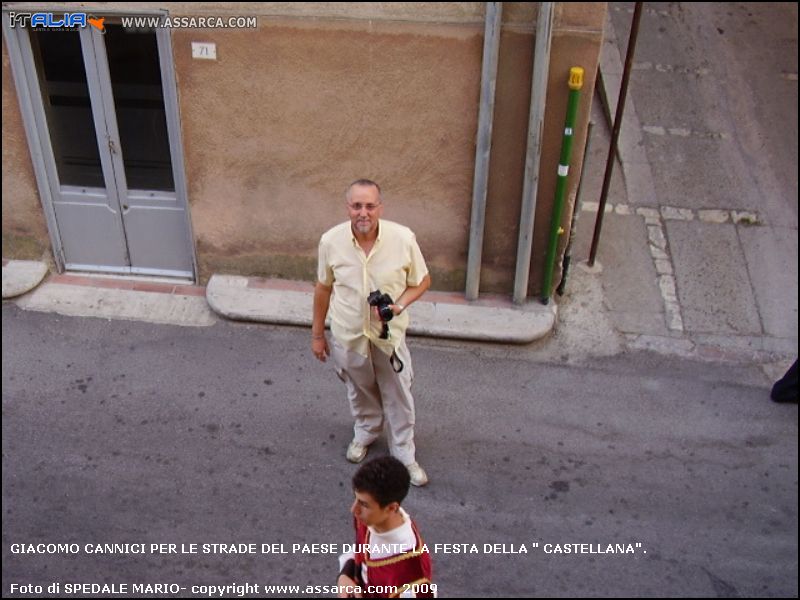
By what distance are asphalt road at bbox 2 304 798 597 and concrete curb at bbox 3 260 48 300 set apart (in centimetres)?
36

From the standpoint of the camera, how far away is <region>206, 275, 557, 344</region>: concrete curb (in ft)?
21.1

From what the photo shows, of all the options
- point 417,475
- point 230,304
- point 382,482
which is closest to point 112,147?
point 230,304

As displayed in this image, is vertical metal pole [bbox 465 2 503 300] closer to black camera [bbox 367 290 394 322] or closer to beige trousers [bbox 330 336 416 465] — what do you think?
beige trousers [bbox 330 336 416 465]

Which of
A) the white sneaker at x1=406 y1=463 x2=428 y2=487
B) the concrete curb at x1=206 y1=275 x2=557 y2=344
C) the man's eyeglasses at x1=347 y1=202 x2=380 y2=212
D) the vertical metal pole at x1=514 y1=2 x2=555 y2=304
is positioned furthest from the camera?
the concrete curb at x1=206 y1=275 x2=557 y2=344

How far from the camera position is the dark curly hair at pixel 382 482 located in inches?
123

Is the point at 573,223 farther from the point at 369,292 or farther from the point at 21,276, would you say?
the point at 21,276

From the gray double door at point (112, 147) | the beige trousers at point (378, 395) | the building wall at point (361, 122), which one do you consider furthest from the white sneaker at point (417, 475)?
the gray double door at point (112, 147)

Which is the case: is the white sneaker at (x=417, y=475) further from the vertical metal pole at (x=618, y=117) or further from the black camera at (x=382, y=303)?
the vertical metal pole at (x=618, y=117)

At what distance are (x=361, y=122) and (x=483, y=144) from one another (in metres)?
0.93

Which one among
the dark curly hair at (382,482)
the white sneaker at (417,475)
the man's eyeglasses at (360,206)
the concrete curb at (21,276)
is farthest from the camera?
the concrete curb at (21,276)

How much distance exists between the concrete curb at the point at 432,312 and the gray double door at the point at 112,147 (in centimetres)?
62

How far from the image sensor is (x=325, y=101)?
243 inches

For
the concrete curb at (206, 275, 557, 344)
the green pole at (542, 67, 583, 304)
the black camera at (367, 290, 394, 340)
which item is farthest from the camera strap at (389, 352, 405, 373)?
the green pole at (542, 67, 583, 304)

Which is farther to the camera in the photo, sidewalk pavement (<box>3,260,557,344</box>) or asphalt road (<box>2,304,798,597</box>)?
sidewalk pavement (<box>3,260,557,344</box>)
